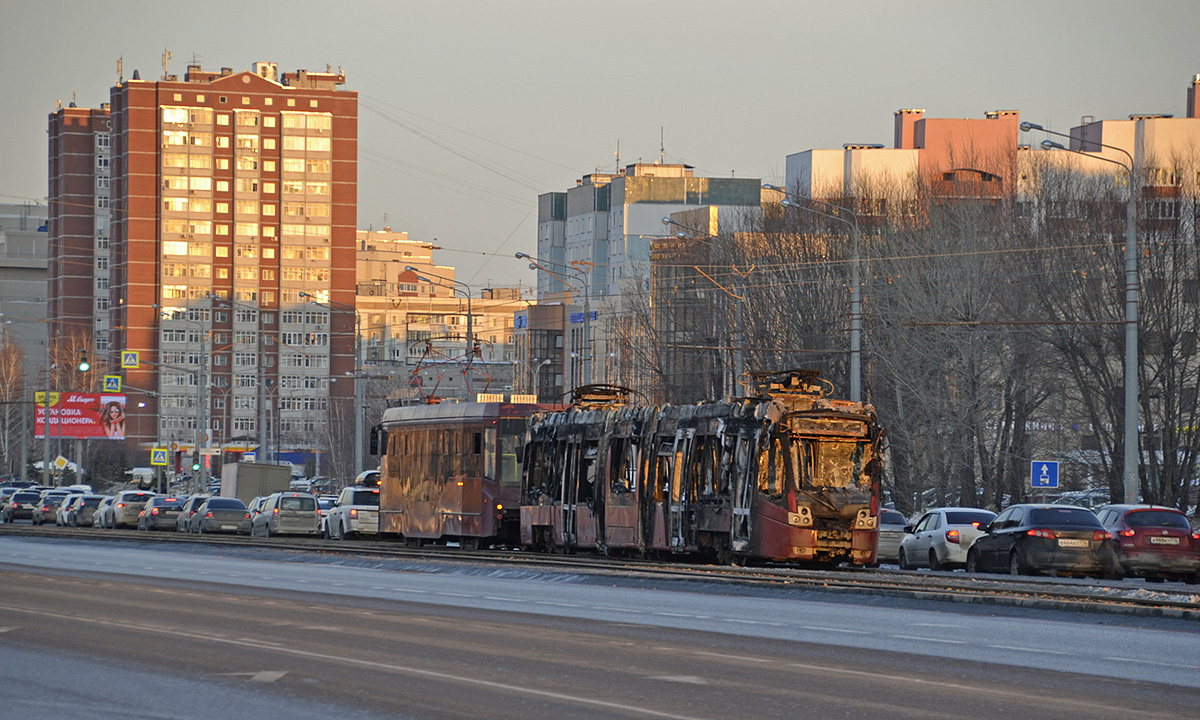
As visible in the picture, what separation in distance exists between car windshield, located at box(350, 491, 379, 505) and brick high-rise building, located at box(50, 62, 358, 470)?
11687 cm

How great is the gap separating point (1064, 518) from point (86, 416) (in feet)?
229

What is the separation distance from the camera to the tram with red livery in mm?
39000

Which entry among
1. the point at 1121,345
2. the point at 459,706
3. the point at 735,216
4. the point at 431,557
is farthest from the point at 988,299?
the point at 459,706

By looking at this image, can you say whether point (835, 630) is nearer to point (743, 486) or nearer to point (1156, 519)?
point (743, 486)

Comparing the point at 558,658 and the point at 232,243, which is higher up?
the point at 232,243

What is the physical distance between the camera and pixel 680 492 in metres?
32.9

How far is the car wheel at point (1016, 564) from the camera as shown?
30.8 metres

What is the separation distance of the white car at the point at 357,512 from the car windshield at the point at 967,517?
19.4 m

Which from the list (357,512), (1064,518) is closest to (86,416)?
(357,512)

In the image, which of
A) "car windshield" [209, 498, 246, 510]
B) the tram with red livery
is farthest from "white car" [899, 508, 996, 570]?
"car windshield" [209, 498, 246, 510]

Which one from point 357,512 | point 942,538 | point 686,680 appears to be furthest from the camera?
point 357,512

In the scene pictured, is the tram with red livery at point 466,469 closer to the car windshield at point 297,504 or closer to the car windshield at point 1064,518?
the car windshield at point 1064,518

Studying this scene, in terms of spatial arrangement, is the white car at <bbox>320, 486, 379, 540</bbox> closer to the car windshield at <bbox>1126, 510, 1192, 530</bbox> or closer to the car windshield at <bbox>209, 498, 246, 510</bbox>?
the car windshield at <bbox>209, 498, 246, 510</bbox>

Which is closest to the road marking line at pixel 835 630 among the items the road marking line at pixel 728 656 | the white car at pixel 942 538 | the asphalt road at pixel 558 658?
the asphalt road at pixel 558 658
